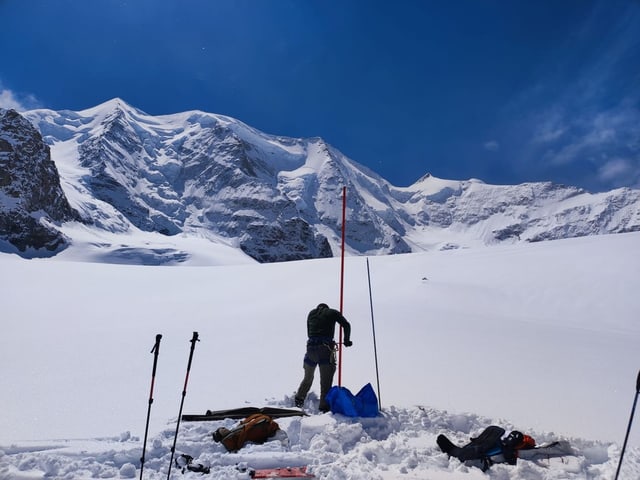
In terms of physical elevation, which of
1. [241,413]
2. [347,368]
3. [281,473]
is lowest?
[281,473]

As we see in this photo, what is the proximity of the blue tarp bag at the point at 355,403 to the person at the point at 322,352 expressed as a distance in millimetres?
486

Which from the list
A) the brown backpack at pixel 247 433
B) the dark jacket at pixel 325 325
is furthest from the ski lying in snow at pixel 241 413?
the dark jacket at pixel 325 325

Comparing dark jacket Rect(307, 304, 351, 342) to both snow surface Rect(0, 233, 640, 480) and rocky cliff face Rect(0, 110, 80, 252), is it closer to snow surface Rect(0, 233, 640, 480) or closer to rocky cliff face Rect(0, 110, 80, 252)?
snow surface Rect(0, 233, 640, 480)

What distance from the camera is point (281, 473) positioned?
4578 mm

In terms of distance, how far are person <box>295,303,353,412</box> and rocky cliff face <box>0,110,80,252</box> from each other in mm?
124294

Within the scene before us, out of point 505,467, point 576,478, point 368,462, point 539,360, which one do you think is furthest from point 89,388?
point 539,360

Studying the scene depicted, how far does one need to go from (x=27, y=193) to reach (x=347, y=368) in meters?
143

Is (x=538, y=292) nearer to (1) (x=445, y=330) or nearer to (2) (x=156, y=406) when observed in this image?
(1) (x=445, y=330)

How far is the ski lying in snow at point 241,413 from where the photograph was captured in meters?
6.04

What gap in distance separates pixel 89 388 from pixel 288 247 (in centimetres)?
18544

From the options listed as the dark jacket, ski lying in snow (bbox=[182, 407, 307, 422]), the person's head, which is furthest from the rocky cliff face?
the person's head

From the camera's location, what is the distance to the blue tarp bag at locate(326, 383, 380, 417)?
20.2 ft

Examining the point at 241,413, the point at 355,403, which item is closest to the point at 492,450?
the point at 355,403

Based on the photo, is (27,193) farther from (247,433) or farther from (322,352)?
(247,433)
